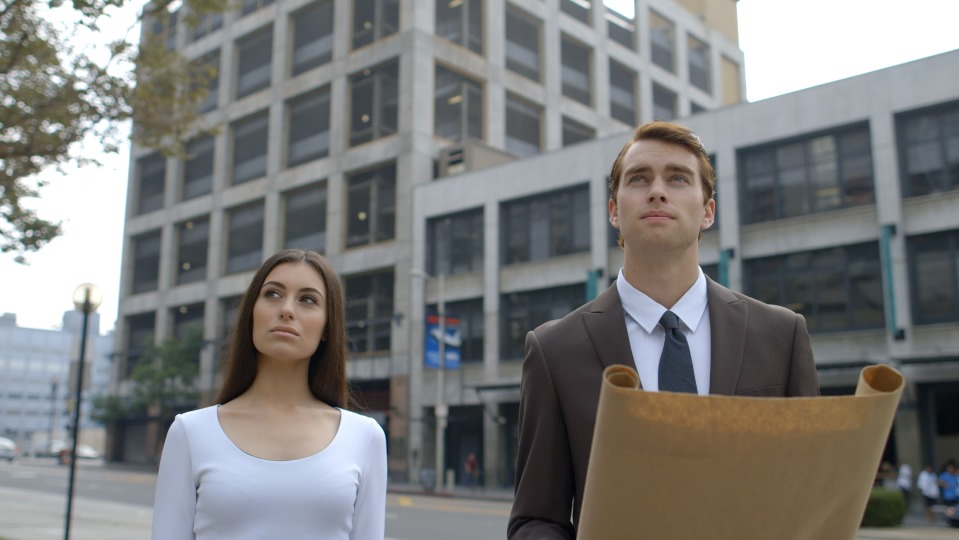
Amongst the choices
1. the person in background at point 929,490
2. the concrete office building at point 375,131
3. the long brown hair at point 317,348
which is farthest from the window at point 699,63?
the long brown hair at point 317,348

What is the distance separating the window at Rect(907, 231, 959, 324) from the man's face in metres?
29.3

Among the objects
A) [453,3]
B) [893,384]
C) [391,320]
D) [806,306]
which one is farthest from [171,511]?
[453,3]

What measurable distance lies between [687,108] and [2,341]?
104710mm

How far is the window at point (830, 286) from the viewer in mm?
29750

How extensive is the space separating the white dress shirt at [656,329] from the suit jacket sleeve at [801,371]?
21cm

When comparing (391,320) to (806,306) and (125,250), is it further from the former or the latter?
(125,250)

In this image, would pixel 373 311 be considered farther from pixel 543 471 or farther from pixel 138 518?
pixel 543 471

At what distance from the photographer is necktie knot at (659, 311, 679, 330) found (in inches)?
88.1

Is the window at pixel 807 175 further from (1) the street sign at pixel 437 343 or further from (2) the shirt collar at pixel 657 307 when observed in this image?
(2) the shirt collar at pixel 657 307

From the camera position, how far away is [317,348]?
11.8 ft

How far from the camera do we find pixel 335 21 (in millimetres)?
50094

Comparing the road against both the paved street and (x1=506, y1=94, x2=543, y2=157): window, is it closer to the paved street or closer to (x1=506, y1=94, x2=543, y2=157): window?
the paved street

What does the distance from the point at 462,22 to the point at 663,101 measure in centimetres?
1655

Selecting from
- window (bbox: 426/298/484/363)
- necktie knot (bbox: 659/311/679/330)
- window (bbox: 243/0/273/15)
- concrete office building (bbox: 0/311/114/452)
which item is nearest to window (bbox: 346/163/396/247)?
window (bbox: 426/298/484/363)
